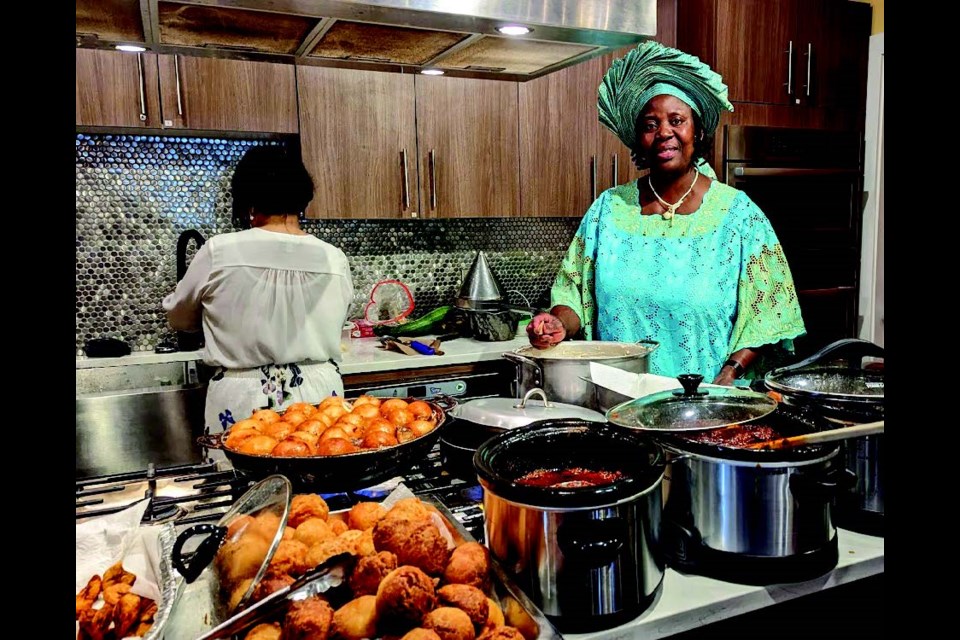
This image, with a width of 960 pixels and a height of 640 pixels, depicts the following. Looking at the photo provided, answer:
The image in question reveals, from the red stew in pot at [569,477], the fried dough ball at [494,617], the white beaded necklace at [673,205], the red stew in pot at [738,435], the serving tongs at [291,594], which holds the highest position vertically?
the white beaded necklace at [673,205]

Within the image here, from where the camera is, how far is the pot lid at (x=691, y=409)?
126 centimetres

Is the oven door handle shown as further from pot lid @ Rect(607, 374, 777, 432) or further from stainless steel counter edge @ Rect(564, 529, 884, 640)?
stainless steel counter edge @ Rect(564, 529, 884, 640)

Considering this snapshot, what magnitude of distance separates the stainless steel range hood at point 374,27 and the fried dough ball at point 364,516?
0.94 m

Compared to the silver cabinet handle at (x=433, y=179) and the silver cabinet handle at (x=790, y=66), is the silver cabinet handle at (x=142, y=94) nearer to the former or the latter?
the silver cabinet handle at (x=433, y=179)

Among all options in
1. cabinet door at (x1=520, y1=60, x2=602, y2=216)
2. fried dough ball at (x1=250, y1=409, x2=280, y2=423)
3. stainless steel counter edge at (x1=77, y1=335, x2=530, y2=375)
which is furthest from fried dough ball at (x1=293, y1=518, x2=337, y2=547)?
cabinet door at (x1=520, y1=60, x2=602, y2=216)

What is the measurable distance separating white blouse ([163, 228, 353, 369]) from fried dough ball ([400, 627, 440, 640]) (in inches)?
73.4

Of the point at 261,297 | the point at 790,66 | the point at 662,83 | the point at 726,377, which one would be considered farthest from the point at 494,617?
the point at 790,66

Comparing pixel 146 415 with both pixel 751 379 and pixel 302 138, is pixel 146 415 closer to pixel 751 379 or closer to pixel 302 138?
pixel 302 138

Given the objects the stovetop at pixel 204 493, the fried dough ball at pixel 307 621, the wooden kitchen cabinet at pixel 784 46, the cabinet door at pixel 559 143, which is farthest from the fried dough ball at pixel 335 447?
the wooden kitchen cabinet at pixel 784 46

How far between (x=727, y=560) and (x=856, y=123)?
3.87 metres

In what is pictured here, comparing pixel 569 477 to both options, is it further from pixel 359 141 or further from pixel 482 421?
pixel 359 141

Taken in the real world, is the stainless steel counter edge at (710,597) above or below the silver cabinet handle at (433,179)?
below

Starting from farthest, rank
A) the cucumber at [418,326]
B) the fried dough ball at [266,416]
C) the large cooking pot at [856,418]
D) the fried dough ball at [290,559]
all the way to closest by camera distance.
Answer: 1. the cucumber at [418,326]
2. the fried dough ball at [266,416]
3. the large cooking pot at [856,418]
4. the fried dough ball at [290,559]

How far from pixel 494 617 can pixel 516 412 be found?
A: 2.02 feet
